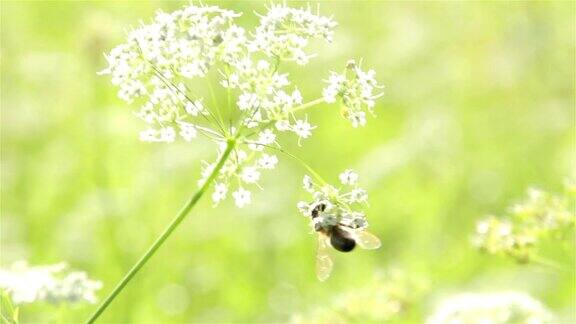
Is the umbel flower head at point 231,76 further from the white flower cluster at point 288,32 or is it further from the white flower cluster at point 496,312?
the white flower cluster at point 496,312

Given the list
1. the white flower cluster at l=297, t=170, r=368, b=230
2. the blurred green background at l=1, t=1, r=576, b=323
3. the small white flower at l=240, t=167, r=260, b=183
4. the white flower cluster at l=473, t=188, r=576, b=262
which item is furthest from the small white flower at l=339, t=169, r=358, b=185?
the blurred green background at l=1, t=1, r=576, b=323

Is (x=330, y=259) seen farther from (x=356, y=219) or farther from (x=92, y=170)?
(x=92, y=170)

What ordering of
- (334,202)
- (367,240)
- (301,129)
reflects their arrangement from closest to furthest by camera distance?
(334,202)
(301,129)
(367,240)

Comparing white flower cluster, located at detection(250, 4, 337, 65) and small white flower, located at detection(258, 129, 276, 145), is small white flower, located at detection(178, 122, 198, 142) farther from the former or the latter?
white flower cluster, located at detection(250, 4, 337, 65)

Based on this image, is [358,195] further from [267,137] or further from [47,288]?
[47,288]

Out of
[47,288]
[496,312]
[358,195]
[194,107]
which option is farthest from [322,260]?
[496,312]
